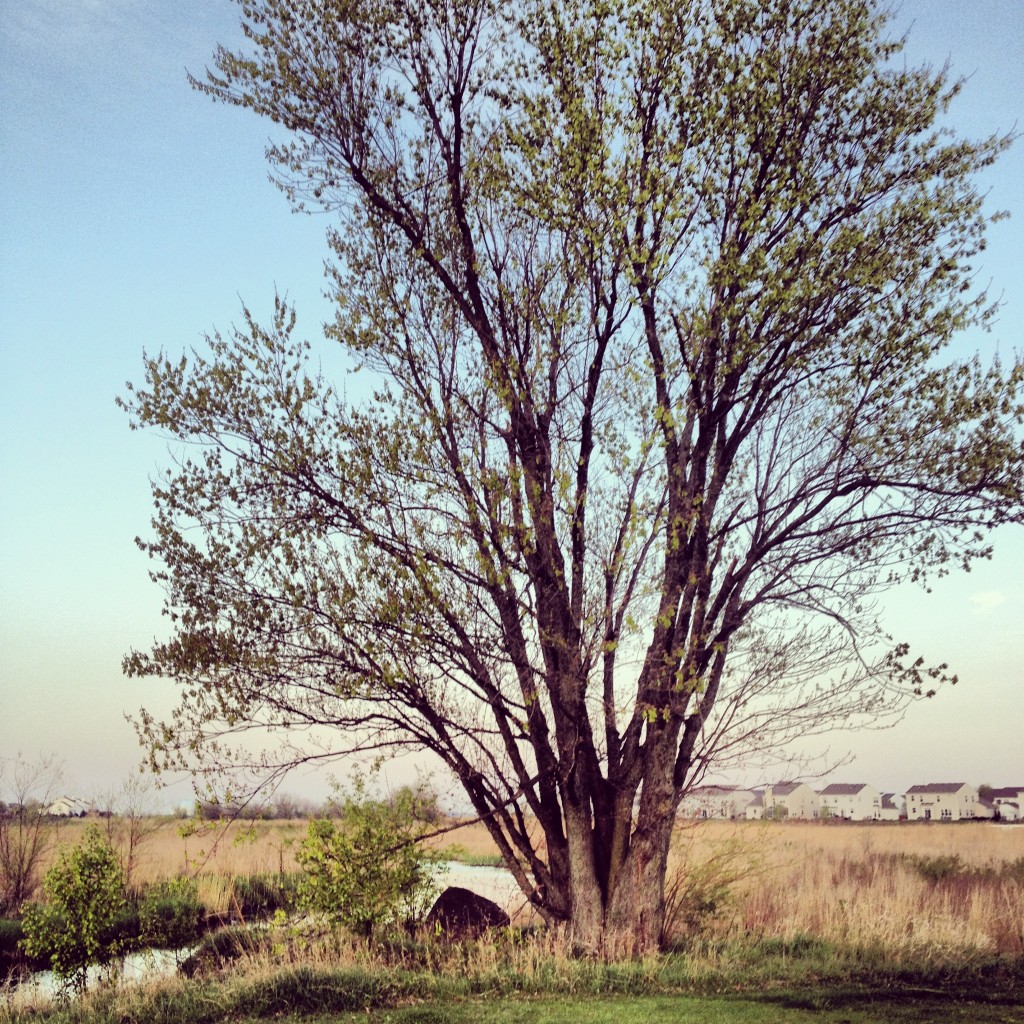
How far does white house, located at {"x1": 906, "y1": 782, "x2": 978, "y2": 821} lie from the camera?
66000 mm

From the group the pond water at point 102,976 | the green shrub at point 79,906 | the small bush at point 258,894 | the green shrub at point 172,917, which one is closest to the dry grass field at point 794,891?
the small bush at point 258,894

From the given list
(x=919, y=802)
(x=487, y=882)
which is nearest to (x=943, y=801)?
(x=919, y=802)

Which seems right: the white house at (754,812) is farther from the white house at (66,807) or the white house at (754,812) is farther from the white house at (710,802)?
the white house at (66,807)

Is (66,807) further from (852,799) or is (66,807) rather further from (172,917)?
(852,799)

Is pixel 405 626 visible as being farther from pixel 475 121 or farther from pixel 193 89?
pixel 193 89

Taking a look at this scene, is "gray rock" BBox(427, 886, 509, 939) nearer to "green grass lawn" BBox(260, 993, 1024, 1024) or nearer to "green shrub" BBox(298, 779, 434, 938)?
"green shrub" BBox(298, 779, 434, 938)

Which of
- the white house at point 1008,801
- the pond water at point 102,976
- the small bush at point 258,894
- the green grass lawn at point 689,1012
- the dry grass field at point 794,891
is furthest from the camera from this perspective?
the white house at point 1008,801

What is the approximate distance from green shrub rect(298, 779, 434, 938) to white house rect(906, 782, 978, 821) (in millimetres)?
62481

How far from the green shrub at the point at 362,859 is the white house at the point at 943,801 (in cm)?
6248

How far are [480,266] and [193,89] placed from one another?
416 centimetres

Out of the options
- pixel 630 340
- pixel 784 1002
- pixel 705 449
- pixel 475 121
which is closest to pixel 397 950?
pixel 784 1002

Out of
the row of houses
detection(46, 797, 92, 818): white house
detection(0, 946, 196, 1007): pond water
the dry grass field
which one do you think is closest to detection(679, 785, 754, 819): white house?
the dry grass field

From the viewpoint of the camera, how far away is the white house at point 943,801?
66000 millimetres

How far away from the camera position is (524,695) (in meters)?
11.3
